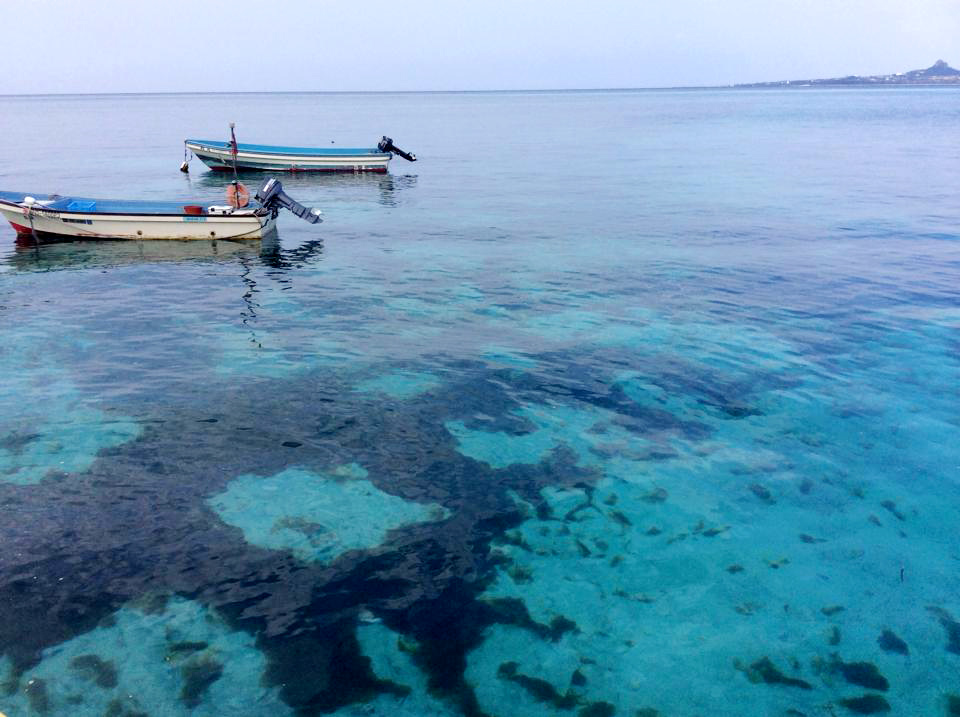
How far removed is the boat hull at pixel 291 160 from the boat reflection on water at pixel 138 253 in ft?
98.1

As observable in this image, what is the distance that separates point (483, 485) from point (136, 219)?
85.8 feet

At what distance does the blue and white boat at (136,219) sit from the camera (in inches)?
1297

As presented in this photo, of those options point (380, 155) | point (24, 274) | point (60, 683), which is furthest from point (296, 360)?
point (380, 155)

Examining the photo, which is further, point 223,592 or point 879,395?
point 879,395

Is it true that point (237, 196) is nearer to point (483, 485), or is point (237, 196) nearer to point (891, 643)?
point (483, 485)

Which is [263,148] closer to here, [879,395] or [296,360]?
[296,360]

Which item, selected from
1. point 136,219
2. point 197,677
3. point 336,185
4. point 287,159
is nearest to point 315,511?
point 197,677

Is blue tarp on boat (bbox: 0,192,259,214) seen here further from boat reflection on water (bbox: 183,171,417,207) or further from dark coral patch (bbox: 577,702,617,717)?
dark coral patch (bbox: 577,702,617,717)

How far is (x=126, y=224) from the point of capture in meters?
33.2

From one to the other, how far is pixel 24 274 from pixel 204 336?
13.1 metres

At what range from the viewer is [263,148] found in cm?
6419

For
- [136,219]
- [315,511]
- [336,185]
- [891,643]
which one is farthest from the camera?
[336,185]

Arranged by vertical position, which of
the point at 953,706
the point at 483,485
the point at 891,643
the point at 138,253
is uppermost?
the point at 138,253

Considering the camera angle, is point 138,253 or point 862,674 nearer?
point 862,674
